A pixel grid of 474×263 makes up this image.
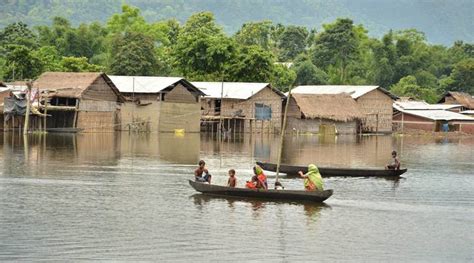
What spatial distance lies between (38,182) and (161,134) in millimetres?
25203

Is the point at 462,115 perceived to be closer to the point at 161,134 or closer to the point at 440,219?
the point at 161,134

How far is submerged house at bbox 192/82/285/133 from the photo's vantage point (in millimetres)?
52875

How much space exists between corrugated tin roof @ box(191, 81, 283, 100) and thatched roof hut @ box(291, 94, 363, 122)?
11.1 ft

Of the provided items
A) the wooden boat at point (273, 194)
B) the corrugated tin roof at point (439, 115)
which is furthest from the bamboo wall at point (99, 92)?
the wooden boat at point (273, 194)

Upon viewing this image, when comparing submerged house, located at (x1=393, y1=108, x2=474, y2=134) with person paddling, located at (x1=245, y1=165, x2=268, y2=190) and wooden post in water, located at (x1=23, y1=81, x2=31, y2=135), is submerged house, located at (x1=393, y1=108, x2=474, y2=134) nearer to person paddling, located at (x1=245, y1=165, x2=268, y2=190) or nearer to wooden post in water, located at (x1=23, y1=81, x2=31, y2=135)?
wooden post in water, located at (x1=23, y1=81, x2=31, y2=135)

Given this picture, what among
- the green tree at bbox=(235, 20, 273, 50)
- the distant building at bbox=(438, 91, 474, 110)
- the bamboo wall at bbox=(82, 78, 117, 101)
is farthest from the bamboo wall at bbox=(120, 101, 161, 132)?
the green tree at bbox=(235, 20, 273, 50)

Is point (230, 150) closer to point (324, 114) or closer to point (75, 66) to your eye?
point (324, 114)

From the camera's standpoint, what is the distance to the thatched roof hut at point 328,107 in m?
55.6

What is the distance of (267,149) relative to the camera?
129 ft

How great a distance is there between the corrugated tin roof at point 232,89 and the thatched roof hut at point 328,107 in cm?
338

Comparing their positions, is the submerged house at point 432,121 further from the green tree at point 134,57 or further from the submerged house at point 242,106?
the green tree at point 134,57

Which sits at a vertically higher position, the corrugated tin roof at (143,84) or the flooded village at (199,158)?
the corrugated tin roof at (143,84)

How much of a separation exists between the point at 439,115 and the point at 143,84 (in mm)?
22069

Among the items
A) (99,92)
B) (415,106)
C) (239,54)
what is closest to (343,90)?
(415,106)
